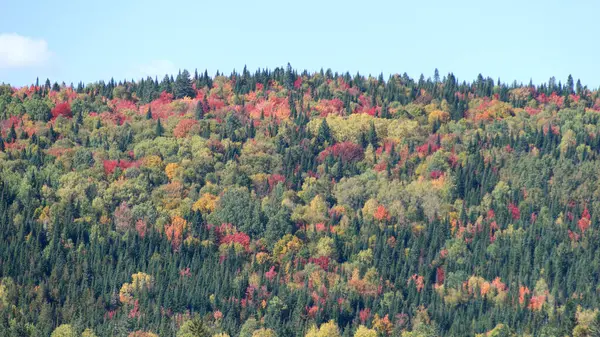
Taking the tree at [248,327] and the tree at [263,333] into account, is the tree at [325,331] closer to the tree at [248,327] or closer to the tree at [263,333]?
the tree at [263,333]

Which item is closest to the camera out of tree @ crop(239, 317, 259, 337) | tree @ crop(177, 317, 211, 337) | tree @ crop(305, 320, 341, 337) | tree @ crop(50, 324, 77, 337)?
tree @ crop(50, 324, 77, 337)

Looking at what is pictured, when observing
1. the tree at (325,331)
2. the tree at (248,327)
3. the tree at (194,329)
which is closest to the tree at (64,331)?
the tree at (194,329)

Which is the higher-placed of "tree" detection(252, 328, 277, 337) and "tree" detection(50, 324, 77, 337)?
"tree" detection(50, 324, 77, 337)

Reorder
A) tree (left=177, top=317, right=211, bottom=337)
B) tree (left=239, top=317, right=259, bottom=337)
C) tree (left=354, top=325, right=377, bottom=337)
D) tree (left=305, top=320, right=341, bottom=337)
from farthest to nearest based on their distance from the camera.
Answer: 1. tree (left=305, top=320, right=341, bottom=337)
2. tree (left=354, top=325, right=377, bottom=337)
3. tree (left=239, top=317, right=259, bottom=337)
4. tree (left=177, top=317, right=211, bottom=337)

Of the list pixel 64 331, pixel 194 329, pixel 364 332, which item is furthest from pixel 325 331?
pixel 64 331

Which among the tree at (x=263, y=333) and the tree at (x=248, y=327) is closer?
the tree at (x=263, y=333)

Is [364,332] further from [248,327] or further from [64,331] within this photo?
[64,331]

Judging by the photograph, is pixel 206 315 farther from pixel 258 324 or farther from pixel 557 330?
pixel 557 330

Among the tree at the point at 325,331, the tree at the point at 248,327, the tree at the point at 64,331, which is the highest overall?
the tree at the point at 64,331

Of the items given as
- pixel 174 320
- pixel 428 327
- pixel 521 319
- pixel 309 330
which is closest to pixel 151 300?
pixel 174 320

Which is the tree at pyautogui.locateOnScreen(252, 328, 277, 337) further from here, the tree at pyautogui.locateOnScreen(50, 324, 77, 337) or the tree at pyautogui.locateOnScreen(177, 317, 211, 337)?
the tree at pyautogui.locateOnScreen(50, 324, 77, 337)

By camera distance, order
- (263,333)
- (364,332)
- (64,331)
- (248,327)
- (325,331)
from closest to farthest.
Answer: (64,331) < (263,333) < (248,327) < (364,332) < (325,331)

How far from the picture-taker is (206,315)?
646 feet

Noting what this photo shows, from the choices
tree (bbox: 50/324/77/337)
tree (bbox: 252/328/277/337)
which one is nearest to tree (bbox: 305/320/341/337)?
tree (bbox: 252/328/277/337)
